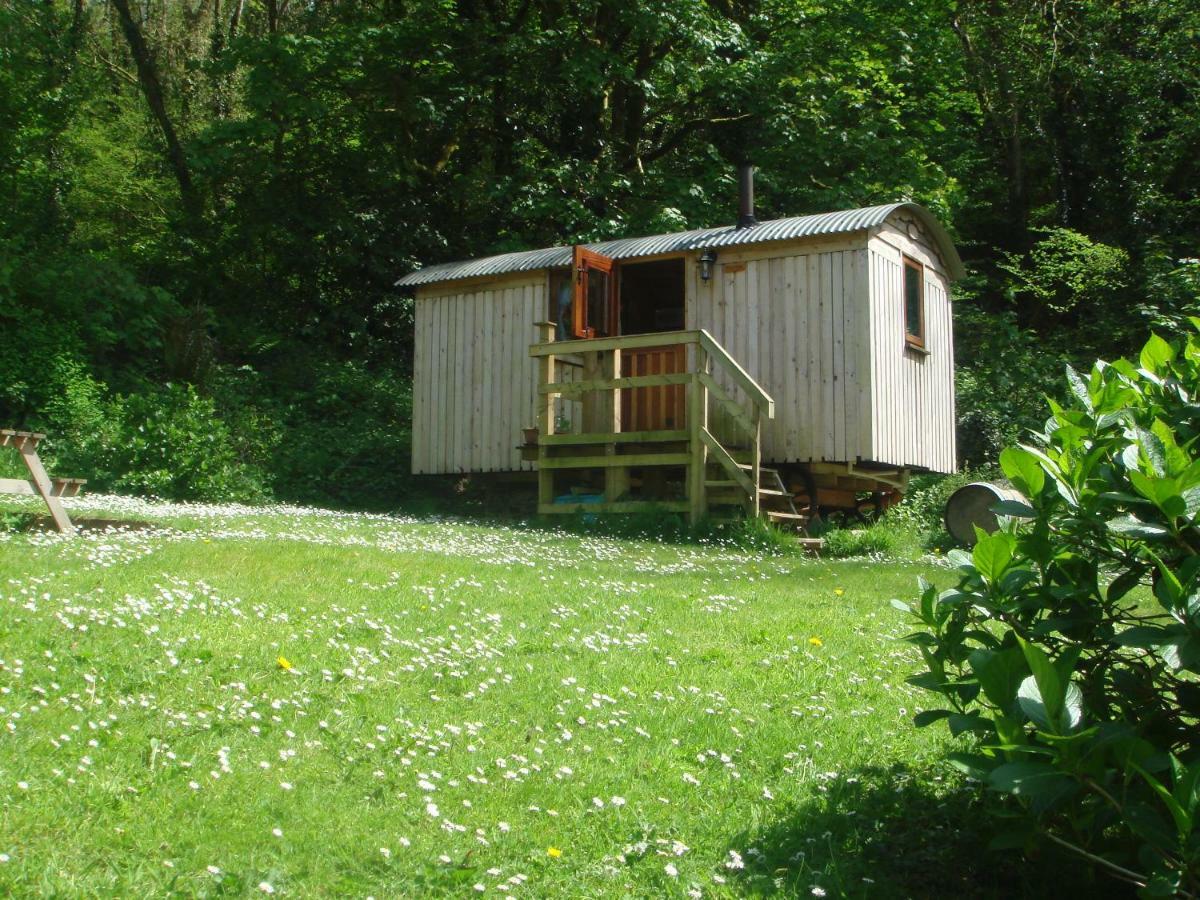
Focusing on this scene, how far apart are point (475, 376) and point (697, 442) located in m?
4.48

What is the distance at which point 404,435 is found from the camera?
2006 centimetres

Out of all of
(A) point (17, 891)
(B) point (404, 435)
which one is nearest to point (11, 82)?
(B) point (404, 435)

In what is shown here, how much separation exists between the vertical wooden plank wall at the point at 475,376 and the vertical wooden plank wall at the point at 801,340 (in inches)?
101

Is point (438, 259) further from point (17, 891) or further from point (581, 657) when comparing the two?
point (17, 891)

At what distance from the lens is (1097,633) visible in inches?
147

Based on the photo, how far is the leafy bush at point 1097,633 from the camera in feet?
10.8

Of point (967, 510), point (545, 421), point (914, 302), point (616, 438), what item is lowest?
point (967, 510)

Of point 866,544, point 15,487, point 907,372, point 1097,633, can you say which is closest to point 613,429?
point 866,544

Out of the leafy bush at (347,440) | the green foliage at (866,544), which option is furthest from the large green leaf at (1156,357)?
the leafy bush at (347,440)

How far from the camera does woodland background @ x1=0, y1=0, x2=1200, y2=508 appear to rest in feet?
69.7

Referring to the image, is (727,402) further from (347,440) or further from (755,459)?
(347,440)

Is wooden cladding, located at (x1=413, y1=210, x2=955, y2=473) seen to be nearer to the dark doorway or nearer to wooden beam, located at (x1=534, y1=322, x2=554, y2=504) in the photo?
wooden beam, located at (x1=534, y1=322, x2=554, y2=504)

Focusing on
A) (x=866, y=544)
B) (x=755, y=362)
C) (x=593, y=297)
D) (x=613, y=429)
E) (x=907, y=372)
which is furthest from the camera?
(x=593, y=297)

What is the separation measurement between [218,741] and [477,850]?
1.39m
